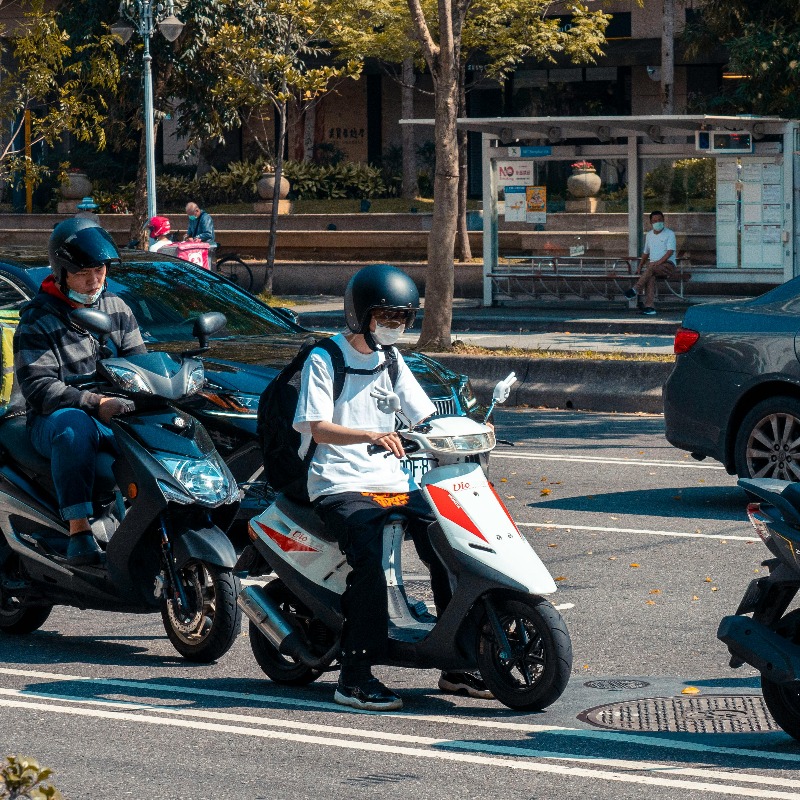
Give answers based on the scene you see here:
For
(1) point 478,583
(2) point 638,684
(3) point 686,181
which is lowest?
(2) point 638,684

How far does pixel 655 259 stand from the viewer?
2420 centimetres

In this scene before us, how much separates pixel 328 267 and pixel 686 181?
745cm

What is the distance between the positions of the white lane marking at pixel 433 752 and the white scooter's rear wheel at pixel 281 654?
22.9 inches

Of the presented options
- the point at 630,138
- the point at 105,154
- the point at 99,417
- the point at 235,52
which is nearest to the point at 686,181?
the point at 630,138

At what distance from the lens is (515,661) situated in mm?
5910

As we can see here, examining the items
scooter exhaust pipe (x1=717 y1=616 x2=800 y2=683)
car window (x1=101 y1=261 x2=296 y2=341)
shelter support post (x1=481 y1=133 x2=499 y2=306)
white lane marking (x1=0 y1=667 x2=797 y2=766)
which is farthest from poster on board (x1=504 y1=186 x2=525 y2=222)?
scooter exhaust pipe (x1=717 y1=616 x2=800 y2=683)

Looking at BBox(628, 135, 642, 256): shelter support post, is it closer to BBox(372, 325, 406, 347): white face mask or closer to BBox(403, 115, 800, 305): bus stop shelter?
BBox(403, 115, 800, 305): bus stop shelter

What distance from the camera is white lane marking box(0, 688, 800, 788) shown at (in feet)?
17.3

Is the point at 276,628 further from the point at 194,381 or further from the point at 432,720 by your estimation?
the point at 194,381

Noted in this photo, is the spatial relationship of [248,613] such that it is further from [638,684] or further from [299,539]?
[638,684]

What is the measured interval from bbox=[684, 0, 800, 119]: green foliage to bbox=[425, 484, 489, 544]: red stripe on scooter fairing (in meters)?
23.7

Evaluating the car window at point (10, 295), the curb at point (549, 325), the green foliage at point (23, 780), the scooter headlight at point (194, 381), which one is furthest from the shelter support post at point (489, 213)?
the green foliage at point (23, 780)

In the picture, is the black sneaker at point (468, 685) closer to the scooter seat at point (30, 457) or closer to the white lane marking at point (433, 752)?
the white lane marking at point (433, 752)

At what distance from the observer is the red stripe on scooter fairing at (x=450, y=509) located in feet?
19.4
